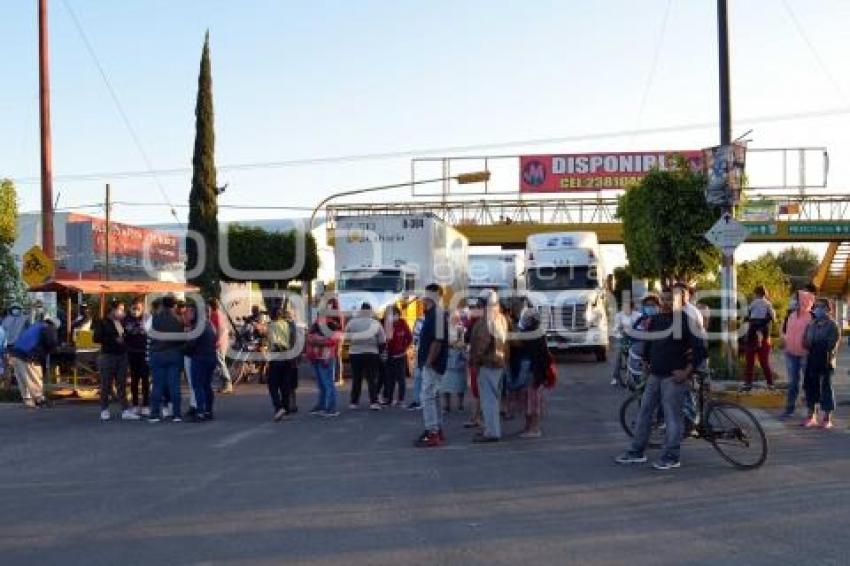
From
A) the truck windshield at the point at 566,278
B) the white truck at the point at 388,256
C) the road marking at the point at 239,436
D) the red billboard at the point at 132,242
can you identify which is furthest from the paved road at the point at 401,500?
the red billboard at the point at 132,242

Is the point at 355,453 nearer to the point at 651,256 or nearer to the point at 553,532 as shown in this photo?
the point at 553,532

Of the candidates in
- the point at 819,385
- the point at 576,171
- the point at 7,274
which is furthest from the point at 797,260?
the point at 819,385

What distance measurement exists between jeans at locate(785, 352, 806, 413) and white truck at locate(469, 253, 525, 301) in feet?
65.2

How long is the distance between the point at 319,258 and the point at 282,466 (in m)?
43.1

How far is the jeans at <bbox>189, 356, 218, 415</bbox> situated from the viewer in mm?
14898

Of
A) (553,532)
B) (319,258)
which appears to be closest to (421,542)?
(553,532)

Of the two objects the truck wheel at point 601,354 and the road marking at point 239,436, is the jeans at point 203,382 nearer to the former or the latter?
the road marking at point 239,436

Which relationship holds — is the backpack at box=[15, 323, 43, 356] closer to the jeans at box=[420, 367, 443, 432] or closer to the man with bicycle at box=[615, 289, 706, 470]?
the jeans at box=[420, 367, 443, 432]

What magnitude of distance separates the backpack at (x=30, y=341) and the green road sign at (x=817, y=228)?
39185 mm

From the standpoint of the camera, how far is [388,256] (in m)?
26.6

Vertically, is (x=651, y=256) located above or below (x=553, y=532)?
above

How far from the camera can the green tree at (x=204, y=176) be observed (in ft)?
108

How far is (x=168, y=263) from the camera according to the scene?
1741 inches

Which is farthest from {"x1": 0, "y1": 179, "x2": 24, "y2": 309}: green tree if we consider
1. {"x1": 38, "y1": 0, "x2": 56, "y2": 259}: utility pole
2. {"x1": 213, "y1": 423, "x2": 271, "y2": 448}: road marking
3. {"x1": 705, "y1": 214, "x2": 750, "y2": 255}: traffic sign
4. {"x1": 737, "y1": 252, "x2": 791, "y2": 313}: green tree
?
{"x1": 737, "y1": 252, "x2": 791, "y2": 313}: green tree
